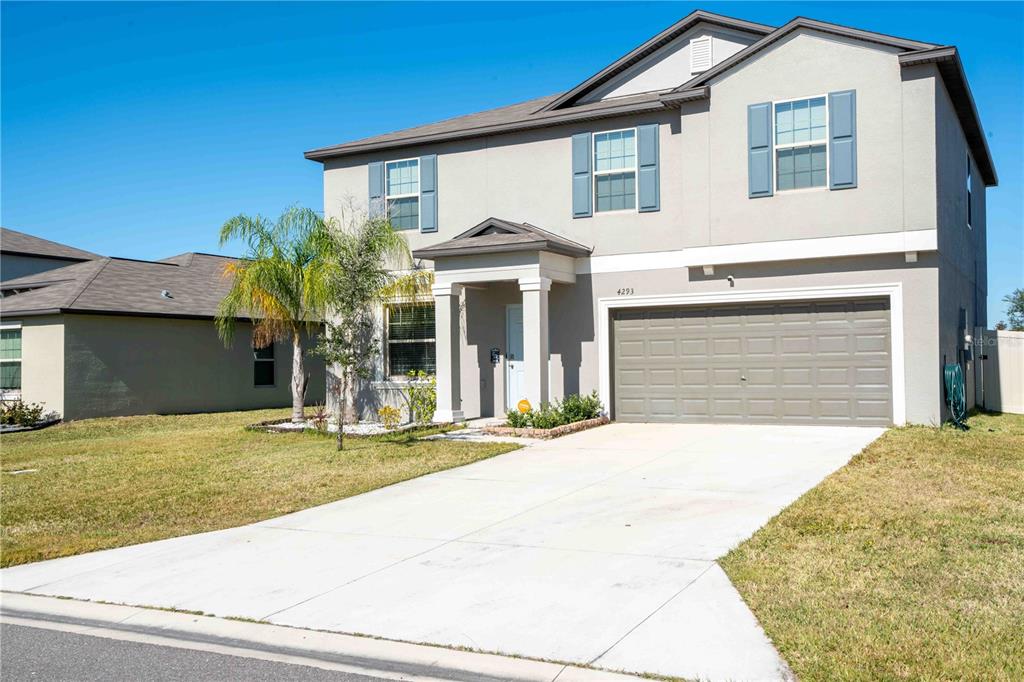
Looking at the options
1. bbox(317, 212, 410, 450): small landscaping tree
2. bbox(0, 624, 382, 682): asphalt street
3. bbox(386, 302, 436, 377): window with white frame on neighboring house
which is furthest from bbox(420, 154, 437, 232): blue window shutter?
bbox(0, 624, 382, 682): asphalt street

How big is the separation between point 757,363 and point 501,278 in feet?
16.5

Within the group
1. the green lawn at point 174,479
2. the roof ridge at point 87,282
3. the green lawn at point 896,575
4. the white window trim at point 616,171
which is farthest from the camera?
the roof ridge at point 87,282

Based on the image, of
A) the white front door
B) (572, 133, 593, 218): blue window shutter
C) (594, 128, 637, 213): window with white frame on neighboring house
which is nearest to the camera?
→ (594, 128, 637, 213): window with white frame on neighboring house

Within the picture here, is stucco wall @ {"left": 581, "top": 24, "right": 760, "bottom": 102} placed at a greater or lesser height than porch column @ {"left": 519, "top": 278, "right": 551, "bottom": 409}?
greater

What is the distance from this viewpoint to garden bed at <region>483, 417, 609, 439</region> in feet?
49.8

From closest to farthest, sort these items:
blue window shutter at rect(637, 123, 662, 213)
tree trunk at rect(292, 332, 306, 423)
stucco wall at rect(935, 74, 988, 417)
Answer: stucco wall at rect(935, 74, 988, 417), blue window shutter at rect(637, 123, 662, 213), tree trunk at rect(292, 332, 306, 423)

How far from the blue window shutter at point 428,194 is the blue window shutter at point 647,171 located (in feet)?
15.2

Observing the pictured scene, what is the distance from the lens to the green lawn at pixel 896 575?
4.94m

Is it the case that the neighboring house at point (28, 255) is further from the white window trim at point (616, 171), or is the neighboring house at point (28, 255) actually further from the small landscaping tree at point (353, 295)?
the white window trim at point (616, 171)

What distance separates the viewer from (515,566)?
7262 millimetres

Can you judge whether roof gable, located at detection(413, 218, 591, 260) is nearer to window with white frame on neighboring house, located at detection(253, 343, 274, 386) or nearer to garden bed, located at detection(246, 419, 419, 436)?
garden bed, located at detection(246, 419, 419, 436)

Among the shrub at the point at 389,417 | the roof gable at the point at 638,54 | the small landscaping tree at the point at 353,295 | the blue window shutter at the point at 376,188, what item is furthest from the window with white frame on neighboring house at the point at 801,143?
the blue window shutter at the point at 376,188

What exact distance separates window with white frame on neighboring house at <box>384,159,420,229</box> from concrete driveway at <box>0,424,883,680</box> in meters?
8.95

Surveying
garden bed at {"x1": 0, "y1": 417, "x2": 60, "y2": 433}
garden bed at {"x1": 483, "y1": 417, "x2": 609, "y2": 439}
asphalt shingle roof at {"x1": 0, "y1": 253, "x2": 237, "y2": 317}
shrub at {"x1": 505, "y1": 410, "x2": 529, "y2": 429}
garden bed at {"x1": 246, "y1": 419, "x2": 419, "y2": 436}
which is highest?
asphalt shingle roof at {"x1": 0, "y1": 253, "x2": 237, "y2": 317}
